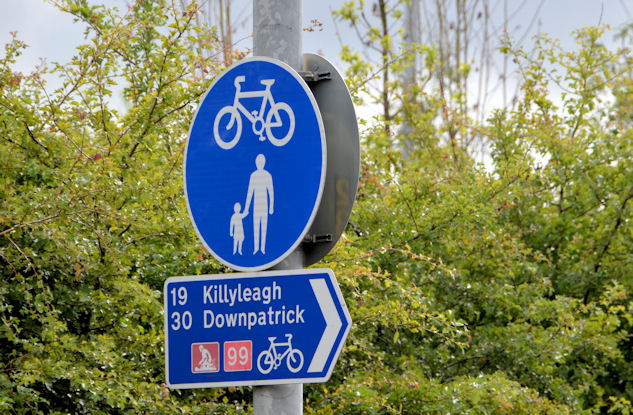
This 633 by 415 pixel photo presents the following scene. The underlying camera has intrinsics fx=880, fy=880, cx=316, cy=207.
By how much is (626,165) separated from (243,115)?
20.4 ft

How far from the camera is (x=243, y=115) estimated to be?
106 inches

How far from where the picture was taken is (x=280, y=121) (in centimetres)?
262

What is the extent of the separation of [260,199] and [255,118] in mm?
253

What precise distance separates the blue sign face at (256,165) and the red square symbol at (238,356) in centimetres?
22

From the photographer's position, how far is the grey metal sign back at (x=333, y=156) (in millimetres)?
2705

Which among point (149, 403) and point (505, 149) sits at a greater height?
point (505, 149)

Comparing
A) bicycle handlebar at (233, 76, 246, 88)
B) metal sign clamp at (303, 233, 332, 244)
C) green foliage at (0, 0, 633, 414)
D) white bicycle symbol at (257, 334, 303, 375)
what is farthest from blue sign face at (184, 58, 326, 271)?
green foliage at (0, 0, 633, 414)

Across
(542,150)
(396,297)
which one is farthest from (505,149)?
(396,297)

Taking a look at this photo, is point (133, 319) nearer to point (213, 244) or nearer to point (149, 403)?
point (149, 403)

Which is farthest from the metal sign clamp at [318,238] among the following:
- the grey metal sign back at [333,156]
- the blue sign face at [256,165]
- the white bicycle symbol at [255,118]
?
the white bicycle symbol at [255,118]

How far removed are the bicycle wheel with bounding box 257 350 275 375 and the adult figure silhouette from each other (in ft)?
0.97

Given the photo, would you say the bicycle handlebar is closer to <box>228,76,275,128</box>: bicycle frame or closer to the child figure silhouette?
<box>228,76,275,128</box>: bicycle frame

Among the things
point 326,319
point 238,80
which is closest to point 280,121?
point 238,80

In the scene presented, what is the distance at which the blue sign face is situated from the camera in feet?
8.41
